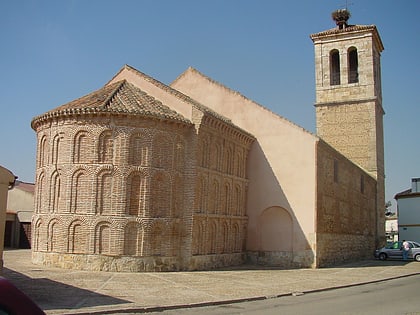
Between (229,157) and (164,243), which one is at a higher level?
(229,157)

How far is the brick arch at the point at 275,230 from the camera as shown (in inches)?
982

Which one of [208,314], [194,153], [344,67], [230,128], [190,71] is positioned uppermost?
[344,67]

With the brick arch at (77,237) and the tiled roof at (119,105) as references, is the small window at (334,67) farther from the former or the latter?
the brick arch at (77,237)

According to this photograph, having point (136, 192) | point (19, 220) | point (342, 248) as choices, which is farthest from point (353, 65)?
point (19, 220)

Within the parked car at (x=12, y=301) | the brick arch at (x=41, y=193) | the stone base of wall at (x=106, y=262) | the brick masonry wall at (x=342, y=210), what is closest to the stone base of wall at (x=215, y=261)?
the stone base of wall at (x=106, y=262)

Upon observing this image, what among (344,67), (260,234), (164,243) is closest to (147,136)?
(164,243)

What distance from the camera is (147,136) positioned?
65.0ft

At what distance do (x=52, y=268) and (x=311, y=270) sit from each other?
1163 cm

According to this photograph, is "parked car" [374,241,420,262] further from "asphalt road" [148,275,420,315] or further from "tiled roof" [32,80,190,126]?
"tiled roof" [32,80,190,126]

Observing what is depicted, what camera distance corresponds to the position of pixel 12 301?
253 centimetres

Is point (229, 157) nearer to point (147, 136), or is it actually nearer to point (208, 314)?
point (147, 136)

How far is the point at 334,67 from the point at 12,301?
3892 centimetres

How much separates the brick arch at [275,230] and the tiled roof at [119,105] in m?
7.67

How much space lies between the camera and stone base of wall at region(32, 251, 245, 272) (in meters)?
18.8
